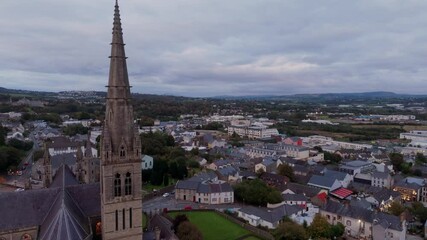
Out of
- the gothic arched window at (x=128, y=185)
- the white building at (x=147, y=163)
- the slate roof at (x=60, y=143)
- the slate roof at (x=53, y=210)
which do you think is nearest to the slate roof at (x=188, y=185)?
the white building at (x=147, y=163)

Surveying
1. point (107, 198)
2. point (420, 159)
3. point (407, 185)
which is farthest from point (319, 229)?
point (420, 159)

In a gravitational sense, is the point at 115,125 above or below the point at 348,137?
above

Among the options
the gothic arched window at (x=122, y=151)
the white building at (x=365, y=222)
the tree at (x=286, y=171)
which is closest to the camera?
the gothic arched window at (x=122, y=151)

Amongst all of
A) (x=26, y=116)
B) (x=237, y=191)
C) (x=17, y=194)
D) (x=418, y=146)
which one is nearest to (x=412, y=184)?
(x=237, y=191)

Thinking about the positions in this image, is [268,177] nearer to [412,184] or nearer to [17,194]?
[412,184]

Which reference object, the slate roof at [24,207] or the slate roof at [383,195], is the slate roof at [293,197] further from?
the slate roof at [24,207]

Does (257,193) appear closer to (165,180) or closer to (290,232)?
(290,232)

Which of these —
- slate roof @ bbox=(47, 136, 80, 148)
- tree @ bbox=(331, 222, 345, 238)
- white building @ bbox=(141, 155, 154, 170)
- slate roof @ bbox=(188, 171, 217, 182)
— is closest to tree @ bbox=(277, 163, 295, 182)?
slate roof @ bbox=(188, 171, 217, 182)
